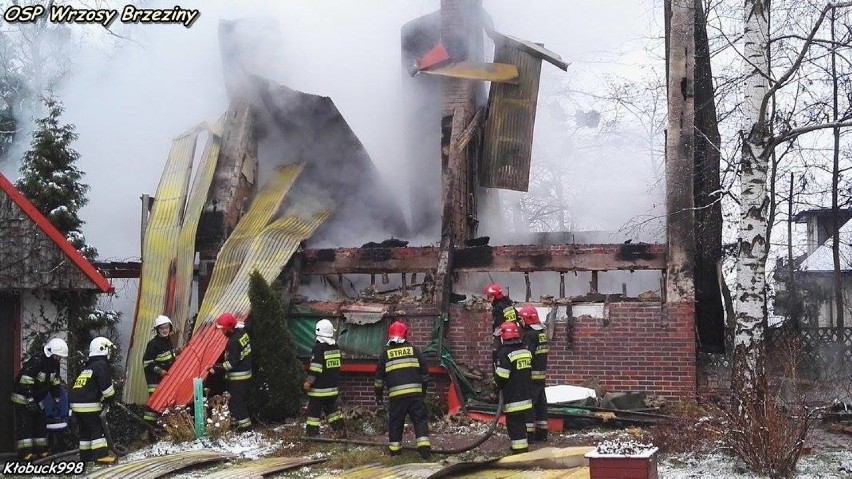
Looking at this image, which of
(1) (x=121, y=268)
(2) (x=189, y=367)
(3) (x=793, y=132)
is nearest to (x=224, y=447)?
(2) (x=189, y=367)

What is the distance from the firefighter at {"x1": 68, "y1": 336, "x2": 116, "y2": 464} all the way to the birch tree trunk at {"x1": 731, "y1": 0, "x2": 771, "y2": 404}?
7.08m

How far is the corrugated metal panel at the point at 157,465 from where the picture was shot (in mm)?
8453

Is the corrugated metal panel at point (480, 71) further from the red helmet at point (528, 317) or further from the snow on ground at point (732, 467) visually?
the snow on ground at point (732, 467)

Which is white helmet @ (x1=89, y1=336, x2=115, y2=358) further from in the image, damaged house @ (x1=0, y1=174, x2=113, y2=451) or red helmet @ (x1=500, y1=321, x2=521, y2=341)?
red helmet @ (x1=500, y1=321, x2=521, y2=341)

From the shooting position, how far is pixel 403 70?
1677cm

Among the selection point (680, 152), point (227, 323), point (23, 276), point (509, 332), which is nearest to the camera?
point (509, 332)

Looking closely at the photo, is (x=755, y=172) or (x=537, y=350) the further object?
(x=537, y=350)

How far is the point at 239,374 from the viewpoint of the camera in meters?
11.0

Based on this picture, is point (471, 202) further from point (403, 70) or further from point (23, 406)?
point (23, 406)

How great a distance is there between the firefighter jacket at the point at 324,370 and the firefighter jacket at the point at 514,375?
2223 mm

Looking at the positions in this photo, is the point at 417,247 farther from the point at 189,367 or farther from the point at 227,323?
the point at 189,367

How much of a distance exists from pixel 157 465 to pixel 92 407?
129 cm

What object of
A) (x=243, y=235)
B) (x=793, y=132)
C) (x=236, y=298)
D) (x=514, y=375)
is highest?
(x=793, y=132)

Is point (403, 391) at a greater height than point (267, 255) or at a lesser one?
lesser
